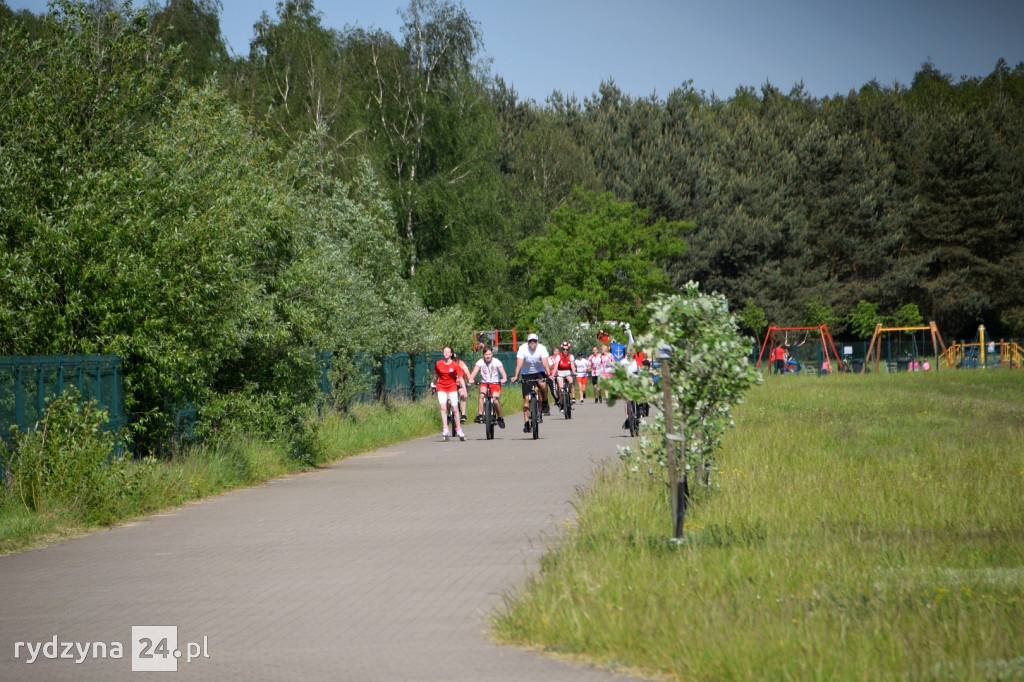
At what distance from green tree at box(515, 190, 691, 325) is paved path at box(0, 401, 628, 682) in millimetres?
44975

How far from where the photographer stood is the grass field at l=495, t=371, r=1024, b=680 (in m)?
5.71

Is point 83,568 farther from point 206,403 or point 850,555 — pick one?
point 206,403

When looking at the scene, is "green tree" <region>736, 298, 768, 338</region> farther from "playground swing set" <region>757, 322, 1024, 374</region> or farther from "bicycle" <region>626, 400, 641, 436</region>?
"bicycle" <region>626, 400, 641, 436</region>

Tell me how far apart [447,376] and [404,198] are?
91.8 ft

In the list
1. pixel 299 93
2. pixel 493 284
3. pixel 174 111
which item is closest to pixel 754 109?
pixel 493 284

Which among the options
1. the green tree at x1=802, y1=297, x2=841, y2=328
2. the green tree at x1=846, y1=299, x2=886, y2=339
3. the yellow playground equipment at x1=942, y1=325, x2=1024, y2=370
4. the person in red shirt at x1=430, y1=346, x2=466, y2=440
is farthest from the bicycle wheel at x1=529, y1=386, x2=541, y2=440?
the green tree at x1=846, y1=299, x2=886, y2=339

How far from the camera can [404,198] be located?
51.1 meters

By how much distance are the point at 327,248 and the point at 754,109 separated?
64.1 m

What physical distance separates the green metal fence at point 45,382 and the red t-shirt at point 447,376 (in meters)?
10.3

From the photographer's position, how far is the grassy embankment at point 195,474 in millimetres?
11609

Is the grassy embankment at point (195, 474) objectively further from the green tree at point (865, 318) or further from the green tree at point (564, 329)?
the green tree at point (865, 318)

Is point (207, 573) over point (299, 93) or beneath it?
beneath

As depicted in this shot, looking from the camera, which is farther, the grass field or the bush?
the bush

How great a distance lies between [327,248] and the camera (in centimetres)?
2516
